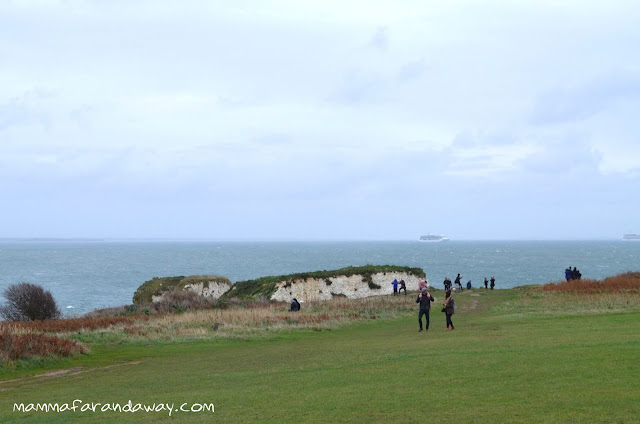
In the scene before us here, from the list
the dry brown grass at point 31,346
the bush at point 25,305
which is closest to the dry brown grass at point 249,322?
the dry brown grass at point 31,346

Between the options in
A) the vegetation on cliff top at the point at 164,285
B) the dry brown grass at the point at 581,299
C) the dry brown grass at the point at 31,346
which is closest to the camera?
the dry brown grass at the point at 31,346

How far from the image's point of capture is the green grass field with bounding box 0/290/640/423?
11547 mm

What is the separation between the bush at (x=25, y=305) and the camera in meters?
44.6

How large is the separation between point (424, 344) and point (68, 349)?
13807mm

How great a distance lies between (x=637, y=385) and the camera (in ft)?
39.9

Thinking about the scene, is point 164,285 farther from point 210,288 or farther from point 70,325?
point 70,325

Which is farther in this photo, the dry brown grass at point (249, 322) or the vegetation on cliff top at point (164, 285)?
the vegetation on cliff top at point (164, 285)

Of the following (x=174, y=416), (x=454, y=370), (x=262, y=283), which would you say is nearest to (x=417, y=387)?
(x=454, y=370)

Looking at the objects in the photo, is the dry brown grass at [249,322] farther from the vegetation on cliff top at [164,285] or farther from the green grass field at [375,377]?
the vegetation on cliff top at [164,285]

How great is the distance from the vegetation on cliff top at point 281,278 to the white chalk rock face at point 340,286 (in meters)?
0.32

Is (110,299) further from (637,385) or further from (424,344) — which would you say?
(637,385)

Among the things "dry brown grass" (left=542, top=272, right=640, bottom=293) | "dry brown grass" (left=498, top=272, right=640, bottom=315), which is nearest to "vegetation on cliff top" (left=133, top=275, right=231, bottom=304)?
"dry brown grass" (left=498, top=272, right=640, bottom=315)

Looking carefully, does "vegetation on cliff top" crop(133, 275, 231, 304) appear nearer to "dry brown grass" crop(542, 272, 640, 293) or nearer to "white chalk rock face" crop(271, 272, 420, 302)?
"white chalk rock face" crop(271, 272, 420, 302)

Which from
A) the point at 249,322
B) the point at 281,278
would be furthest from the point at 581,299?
the point at 281,278
